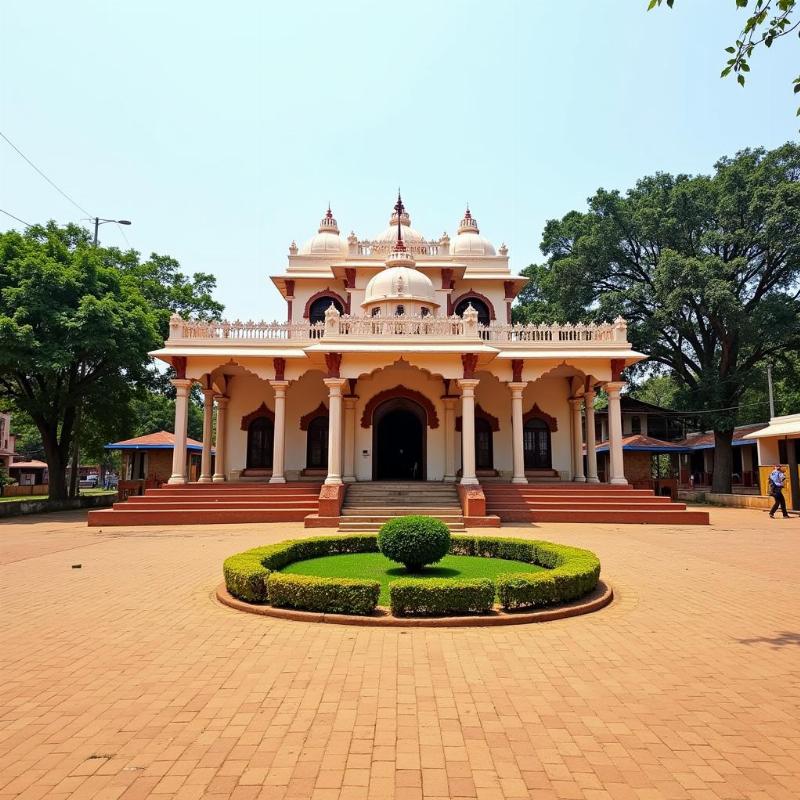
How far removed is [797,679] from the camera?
4.78 m

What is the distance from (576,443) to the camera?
21.3 metres

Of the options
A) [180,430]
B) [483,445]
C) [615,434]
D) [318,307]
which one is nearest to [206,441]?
[180,430]

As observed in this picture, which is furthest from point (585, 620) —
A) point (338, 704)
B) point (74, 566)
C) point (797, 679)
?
point (74, 566)

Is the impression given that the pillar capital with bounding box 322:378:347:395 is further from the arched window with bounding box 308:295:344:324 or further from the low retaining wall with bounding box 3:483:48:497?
the low retaining wall with bounding box 3:483:48:497

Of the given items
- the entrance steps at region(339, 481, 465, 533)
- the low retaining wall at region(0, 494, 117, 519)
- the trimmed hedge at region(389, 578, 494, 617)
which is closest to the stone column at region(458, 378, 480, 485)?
the entrance steps at region(339, 481, 465, 533)

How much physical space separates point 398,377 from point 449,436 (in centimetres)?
276

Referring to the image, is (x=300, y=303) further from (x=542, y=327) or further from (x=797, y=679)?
(x=797, y=679)

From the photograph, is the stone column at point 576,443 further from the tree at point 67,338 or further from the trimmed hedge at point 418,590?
the tree at point 67,338

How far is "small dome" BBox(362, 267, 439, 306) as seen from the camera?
65.1ft

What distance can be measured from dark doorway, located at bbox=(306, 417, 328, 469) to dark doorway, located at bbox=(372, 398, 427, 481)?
1.97m

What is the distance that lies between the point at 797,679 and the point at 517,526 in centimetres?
1077

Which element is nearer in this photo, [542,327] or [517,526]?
[517,526]

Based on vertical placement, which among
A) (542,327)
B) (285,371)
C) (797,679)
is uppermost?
(542,327)

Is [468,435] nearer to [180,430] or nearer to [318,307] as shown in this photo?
[180,430]
